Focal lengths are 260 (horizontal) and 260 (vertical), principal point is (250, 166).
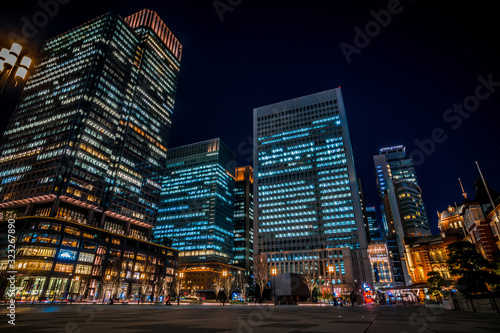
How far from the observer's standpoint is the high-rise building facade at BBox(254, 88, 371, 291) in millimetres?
124312

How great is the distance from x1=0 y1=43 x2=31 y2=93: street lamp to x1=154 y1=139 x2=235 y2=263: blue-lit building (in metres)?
155

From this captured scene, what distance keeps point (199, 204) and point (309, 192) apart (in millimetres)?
72354

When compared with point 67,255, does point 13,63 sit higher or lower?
lower

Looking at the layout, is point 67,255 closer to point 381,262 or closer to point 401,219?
point 381,262

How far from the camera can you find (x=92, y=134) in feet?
333

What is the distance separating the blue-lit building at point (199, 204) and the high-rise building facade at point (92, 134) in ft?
154

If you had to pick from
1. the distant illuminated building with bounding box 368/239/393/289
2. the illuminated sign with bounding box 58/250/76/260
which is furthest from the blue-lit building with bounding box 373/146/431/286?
the illuminated sign with bounding box 58/250/76/260

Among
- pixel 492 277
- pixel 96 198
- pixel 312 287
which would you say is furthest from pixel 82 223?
pixel 492 277

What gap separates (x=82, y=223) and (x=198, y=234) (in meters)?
81.1

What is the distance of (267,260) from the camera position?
13288 centimetres

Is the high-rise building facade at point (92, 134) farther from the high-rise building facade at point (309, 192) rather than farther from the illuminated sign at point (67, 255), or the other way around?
the high-rise building facade at point (309, 192)

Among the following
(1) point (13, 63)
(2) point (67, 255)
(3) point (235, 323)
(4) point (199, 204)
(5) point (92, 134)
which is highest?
(5) point (92, 134)

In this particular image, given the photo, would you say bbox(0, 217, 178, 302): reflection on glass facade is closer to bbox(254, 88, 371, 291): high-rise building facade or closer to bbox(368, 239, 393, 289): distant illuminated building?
bbox(254, 88, 371, 291): high-rise building facade

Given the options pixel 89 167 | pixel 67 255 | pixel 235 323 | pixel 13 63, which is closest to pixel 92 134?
pixel 89 167
